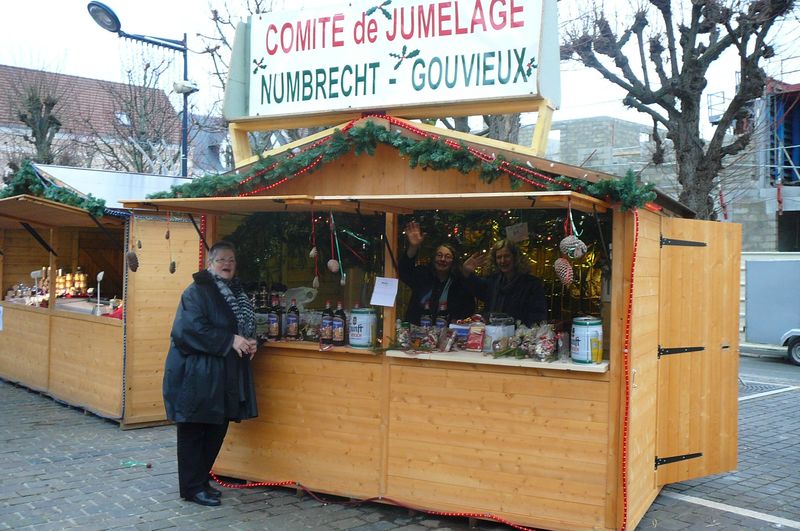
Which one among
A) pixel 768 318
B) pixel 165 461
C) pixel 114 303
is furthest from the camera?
pixel 768 318

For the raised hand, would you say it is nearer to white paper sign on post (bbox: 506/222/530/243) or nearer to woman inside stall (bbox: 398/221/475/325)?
woman inside stall (bbox: 398/221/475/325)

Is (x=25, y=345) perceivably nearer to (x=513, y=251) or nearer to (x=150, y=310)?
(x=150, y=310)

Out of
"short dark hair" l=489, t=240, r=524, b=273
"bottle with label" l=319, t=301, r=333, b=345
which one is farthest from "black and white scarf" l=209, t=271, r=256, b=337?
"short dark hair" l=489, t=240, r=524, b=273

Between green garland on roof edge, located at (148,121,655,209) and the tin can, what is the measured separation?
0.83 m

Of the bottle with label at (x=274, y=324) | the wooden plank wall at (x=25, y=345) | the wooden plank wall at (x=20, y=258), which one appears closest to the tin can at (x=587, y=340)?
the bottle with label at (x=274, y=324)

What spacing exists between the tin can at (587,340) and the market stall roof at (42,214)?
5.51 meters

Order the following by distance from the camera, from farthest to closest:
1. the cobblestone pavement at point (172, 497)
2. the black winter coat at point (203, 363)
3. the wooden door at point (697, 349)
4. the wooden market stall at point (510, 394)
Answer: the wooden door at point (697, 349)
the black winter coat at point (203, 363)
the cobblestone pavement at point (172, 497)
the wooden market stall at point (510, 394)

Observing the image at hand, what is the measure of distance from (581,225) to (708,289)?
1.23 metres

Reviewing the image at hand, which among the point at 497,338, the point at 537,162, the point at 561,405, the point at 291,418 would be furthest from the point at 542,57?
the point at 291,418

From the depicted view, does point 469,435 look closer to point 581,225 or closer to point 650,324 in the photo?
point 650,324

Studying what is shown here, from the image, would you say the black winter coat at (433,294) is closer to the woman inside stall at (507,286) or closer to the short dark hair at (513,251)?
the woman inside stall at (507,286)

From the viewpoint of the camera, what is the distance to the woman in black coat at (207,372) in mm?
5324

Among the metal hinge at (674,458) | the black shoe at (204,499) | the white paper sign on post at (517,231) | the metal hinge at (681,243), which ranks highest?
the white paper sign on post at (517,231)

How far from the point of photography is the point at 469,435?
5199 millimetres
